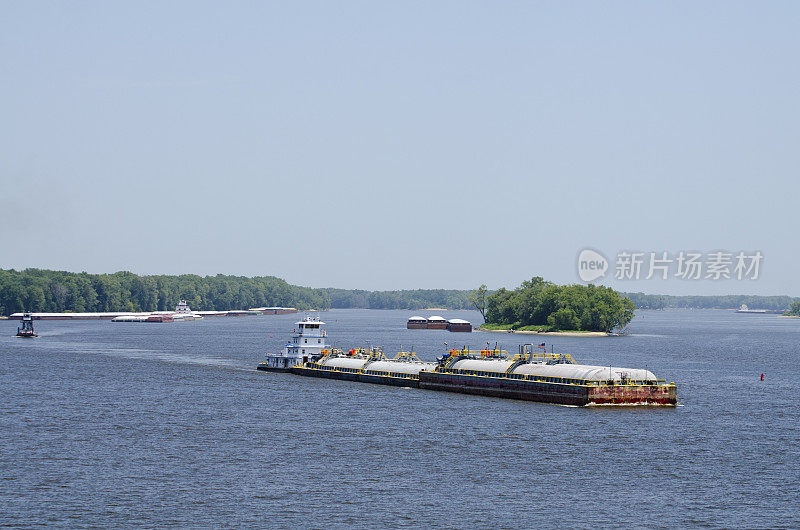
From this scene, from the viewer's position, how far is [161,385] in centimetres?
13675

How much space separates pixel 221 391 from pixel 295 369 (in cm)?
3391

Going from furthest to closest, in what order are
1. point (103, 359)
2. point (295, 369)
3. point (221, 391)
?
point (103, 359), point (295, 369), point (221, 391)

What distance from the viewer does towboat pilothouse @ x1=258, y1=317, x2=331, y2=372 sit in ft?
544

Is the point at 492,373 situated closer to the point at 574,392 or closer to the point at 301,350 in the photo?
Answer: the point at 574,392

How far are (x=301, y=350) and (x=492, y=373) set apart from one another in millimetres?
48949

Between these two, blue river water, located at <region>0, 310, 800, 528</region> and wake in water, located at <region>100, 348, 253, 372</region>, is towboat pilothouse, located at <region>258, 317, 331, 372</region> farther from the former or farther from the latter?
blue river water, located at <region>0, 310, 800, 528</region>

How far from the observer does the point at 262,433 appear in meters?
92.6

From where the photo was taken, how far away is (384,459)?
79.6 meters

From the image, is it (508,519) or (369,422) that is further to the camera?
(369,422)

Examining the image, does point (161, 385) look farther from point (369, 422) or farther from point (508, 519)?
point (508, 519)

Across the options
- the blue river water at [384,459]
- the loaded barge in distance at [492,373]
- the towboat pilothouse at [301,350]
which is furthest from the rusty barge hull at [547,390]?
the towboat pilothouse at [301,350]

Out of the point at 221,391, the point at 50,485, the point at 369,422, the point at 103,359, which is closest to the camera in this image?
the point at 50,485

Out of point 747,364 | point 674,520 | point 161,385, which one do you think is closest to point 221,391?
point 161,385

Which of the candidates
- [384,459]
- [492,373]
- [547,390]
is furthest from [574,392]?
[384,459]
